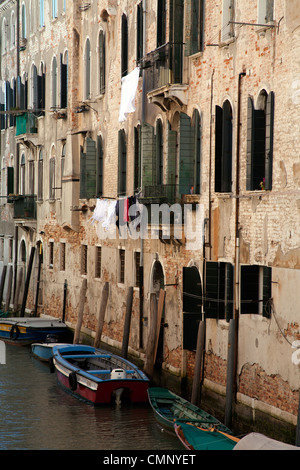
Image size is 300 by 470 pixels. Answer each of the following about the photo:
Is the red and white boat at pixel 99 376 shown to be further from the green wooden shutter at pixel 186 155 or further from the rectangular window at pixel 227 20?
the rectangular window at pixel 227 20

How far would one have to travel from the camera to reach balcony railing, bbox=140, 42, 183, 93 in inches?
702

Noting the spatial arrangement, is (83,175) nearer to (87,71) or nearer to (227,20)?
(87,71)

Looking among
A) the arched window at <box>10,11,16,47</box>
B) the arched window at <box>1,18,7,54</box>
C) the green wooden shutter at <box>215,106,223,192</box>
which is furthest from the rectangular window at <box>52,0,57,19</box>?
the green wooden shutter at <box>215,106,223,192</box>

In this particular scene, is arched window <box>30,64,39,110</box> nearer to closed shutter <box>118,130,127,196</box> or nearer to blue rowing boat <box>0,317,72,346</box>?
blue rowing boat <box>0,317,72,346</box>

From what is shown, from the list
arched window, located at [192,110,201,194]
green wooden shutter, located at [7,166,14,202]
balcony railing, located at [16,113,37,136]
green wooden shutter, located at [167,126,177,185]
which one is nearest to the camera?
arched window, located at [192,110,201,194]

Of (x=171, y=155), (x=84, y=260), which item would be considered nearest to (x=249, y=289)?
(x=171, y=155)

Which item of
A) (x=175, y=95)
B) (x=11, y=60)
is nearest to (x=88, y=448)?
(x=175, y=95)

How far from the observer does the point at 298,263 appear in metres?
13.3

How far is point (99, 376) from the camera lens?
19.3 meters

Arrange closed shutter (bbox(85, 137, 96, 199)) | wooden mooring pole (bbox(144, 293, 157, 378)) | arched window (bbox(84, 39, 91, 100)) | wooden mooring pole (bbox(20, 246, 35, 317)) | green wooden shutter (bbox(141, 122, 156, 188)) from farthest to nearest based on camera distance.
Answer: wooden mooring pole (bbox(20, 246, 35, 317))
arched window (bbox(84, 39, 91, 100))
closed shutter (bbox(85, 137, 96, 199))
green wooden shutter (bbox(141, 122, 156, 188))
wooden mooring pole (bbox(144, 293, 157, 378))

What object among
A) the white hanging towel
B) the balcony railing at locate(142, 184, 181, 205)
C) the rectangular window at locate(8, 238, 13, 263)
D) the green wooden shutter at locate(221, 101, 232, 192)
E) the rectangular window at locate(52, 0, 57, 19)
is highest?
the rectangular window at locate(52, 0, 57, 19)

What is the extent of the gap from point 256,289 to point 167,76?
5.40 meters

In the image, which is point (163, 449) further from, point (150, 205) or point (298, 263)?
point (150, 205)

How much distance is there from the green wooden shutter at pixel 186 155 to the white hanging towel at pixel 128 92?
3011mm
